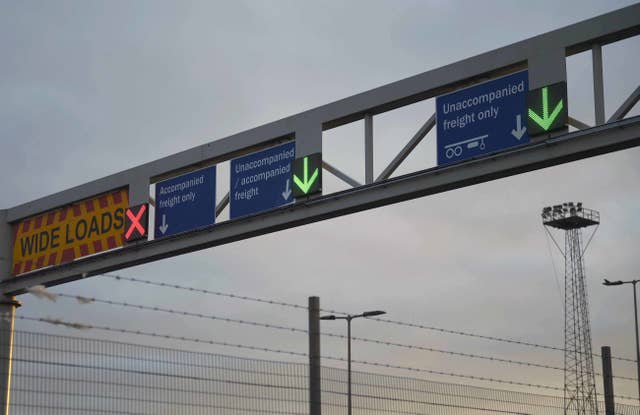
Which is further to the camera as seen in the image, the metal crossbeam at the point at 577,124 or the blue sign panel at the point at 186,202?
the blue sign panel at the point at 186,202

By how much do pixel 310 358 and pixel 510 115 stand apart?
4603 millimetres

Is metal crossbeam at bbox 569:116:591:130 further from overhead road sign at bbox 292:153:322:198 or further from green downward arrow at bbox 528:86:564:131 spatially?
overhead road sign at bbox 292:153:322:198

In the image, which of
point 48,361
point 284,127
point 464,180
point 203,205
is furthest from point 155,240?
point 48,361

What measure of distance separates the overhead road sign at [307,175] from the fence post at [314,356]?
373cm

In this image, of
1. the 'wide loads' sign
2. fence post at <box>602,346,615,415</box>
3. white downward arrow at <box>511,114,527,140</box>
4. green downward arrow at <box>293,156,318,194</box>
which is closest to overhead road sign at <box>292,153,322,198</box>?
green downward arrow at <box>293,156,318,194</box>

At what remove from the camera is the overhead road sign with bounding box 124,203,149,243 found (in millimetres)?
Result: 21969

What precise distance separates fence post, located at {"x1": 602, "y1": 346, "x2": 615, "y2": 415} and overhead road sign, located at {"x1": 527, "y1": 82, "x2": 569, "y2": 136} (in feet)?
19.2

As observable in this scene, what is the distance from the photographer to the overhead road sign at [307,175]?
1947 centimetres

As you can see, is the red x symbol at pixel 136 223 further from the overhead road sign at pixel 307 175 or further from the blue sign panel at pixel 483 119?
the blue sign panel at pixel 483 119

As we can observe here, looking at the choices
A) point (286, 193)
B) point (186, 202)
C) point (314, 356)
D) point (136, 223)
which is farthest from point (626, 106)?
point (136, 223)

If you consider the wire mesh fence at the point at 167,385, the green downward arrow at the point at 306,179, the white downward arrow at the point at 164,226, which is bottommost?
the wire mesh fence at the point at 167,385

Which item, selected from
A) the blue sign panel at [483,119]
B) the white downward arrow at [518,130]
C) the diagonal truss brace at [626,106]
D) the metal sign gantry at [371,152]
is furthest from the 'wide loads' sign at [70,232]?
the diagonal truss brace at [626,106]

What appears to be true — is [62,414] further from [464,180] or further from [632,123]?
[632,123]

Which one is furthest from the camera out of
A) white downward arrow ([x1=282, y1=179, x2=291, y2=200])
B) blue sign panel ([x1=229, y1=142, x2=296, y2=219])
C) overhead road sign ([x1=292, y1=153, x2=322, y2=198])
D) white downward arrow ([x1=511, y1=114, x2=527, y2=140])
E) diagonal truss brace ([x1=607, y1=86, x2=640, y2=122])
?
blue sign panel ([x1=229, y1=142, x2=296, y2=219])
